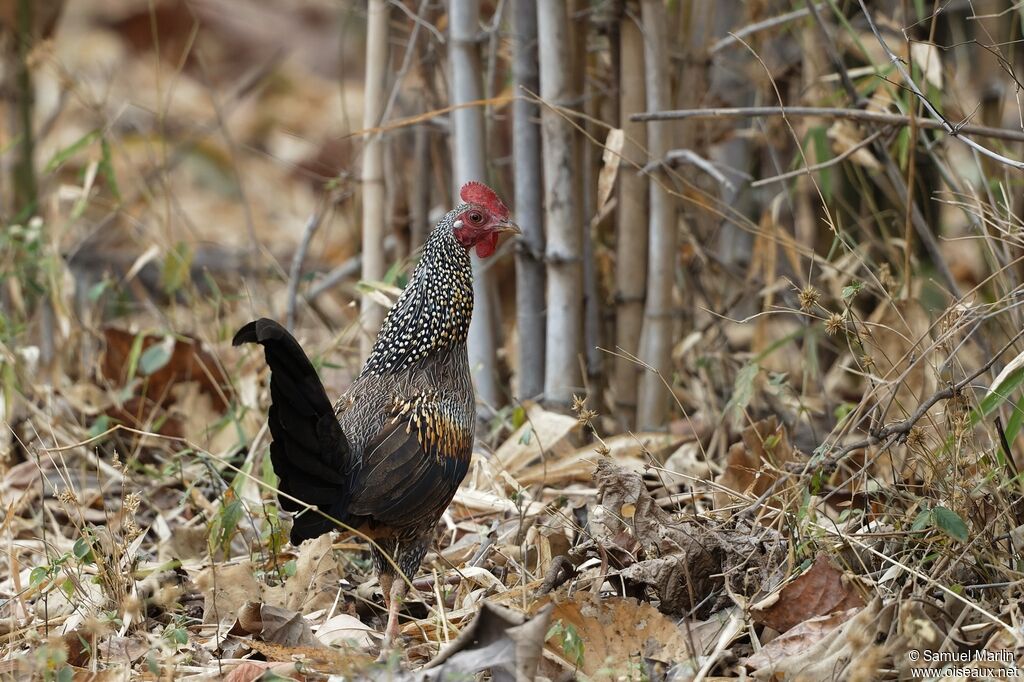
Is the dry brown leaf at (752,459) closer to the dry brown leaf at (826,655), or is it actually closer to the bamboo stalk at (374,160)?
the dry brown leaf at (826,655)

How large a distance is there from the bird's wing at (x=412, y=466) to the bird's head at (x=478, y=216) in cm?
58

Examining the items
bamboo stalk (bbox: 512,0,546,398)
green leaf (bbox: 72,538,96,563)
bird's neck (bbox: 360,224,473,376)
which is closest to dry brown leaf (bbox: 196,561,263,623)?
green leaf (bbox: 72,538,96,563)

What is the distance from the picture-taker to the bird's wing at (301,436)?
273 cm

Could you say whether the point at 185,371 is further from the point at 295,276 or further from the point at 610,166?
the point at 610,166

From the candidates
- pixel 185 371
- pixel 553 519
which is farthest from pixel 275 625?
pixel 185 371

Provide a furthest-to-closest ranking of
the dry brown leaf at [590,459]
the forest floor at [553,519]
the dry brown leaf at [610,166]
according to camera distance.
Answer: the dry brown leaf at [590,459], the dry brown leaf at [610,166], the forest floor at [553,519]

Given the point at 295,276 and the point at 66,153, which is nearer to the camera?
the point at 66,153

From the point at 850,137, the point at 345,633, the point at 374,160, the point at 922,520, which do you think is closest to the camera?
the point at 922,520

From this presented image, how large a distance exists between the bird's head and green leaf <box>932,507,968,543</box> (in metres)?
1.65

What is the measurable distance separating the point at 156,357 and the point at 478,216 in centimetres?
152

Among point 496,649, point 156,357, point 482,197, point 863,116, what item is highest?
point 863,116

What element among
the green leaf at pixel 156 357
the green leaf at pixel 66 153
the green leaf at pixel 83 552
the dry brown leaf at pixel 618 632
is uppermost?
the green leaf at pixel 66 153

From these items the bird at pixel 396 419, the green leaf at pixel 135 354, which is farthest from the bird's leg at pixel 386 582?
the green leaf at pixel 135 354

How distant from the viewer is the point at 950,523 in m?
2.51
